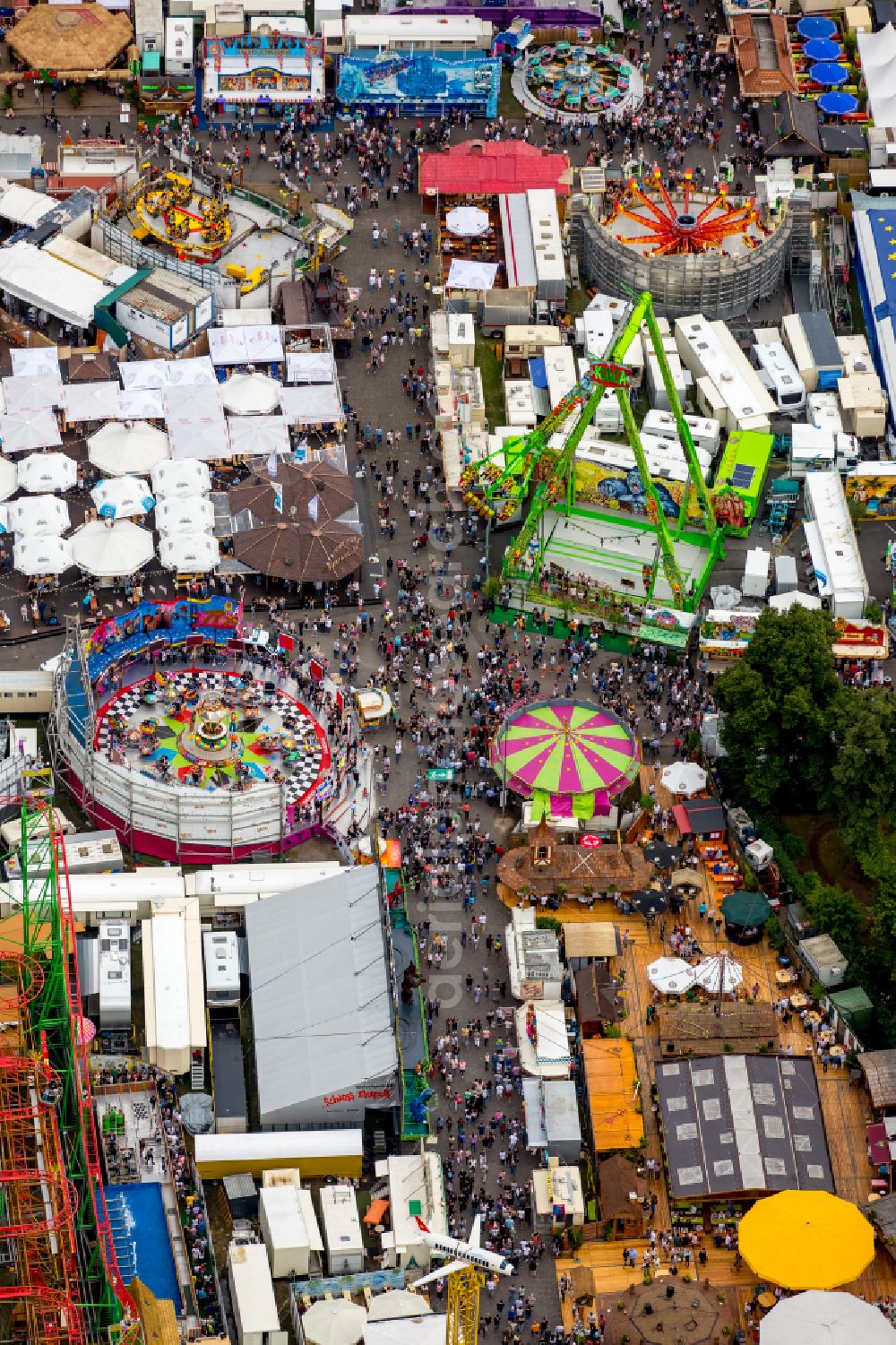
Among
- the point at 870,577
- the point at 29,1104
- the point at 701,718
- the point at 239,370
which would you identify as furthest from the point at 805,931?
the point at 239,370

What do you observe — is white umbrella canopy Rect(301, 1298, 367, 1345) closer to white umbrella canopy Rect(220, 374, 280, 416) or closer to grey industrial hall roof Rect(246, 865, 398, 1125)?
grey industrial hall roof Rect(246, 865, 398, 1125)

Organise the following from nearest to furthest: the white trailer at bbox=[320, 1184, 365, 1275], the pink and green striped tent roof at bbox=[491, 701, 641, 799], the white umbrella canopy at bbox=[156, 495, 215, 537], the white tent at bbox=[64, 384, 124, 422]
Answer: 1. the white trailer at bbox=[320, 1184, 365, 1275]
2. the pink and green striped tent roof at bbox=[491, 701, 641, 799]
3. the white umbrella canopy at bbox=[156, 495, 215, 537]
4. the white tent at bbox=[64, 384, 124, 422]

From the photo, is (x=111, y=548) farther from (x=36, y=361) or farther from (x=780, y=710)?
(x=780, y=710)

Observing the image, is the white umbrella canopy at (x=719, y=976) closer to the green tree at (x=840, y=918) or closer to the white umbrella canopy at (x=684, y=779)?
the green tree at (x=840, y=918)

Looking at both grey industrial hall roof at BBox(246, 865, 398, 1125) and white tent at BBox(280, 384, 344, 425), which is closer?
grey industrial hall roof at BBox(246, 865, 398, 1125)

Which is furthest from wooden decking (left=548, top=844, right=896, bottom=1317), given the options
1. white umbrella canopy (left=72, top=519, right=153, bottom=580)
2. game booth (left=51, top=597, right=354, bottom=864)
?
white umbrella canopy (left=72, top=519, right=153, bottom=580)

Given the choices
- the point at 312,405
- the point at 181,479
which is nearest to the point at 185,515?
the point at 181,479

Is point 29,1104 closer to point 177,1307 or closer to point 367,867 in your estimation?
point 177,1307
